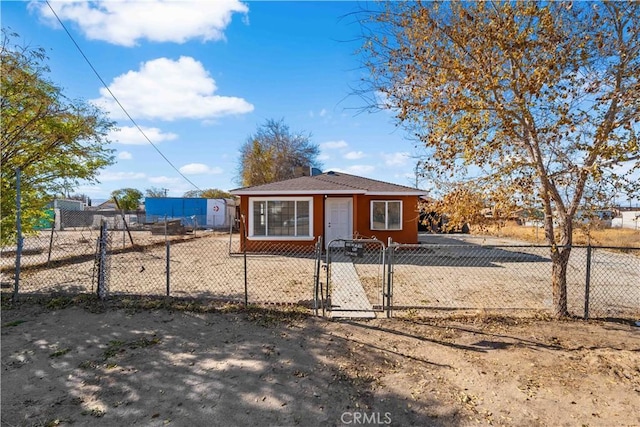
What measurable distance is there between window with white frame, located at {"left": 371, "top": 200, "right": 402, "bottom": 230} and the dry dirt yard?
9206 mm

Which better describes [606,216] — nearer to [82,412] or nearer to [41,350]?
[82,412]

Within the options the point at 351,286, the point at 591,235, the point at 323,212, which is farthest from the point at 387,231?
the point at 591,235

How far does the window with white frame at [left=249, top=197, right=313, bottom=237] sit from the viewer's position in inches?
544

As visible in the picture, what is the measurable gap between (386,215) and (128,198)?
34652 millimetres

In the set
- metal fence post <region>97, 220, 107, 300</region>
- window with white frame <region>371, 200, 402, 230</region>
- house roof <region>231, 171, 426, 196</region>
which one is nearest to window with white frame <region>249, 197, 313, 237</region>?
house roof <region>231, 171, 426, 196</region>

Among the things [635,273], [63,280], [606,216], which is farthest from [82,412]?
[635,273]

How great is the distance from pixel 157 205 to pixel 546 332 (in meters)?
34.4

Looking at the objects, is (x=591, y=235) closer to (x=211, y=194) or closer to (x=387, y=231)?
(x=387, y=231)

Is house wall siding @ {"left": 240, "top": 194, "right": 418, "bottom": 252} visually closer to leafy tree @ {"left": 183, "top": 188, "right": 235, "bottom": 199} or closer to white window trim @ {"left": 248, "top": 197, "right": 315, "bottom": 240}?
white window trim @ {"left": 248, "top": 197, "right": 315, "bottom": 240}

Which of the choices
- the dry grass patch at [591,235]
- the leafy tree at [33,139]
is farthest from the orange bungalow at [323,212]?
the leafy tree at [33,139]

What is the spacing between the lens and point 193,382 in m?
3.40

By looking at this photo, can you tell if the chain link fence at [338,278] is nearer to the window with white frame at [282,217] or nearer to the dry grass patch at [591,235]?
the dry grass patch at [591,235]

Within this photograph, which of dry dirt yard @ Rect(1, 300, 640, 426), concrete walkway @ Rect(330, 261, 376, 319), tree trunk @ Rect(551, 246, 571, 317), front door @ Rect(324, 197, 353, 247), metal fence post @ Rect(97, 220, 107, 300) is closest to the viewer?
dry dirt yard @ Rect(1, 300, 640, 426)

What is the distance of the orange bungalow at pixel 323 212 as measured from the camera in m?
13.7
